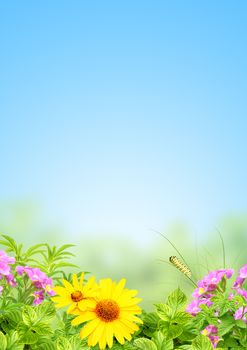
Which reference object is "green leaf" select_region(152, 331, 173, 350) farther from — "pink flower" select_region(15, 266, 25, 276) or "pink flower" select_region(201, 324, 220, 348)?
"pink flower" select_region(15, 266, 25, 276)

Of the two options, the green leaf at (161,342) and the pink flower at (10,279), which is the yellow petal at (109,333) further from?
the pink flower at (10,279)

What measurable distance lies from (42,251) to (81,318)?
133 centimetres

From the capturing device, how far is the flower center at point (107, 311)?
5.53 feet

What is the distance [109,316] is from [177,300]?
408 mm

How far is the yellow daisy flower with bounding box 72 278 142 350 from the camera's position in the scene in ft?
5.42

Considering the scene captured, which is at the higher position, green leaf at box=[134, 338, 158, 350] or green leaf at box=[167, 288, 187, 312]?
green leaf at box=[167, 288, 187, 312]

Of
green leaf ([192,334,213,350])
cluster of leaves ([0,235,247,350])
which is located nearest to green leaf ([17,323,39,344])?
cluster of leaves ([0,235,247,350])

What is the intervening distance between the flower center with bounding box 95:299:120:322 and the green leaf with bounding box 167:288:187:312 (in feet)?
1.17

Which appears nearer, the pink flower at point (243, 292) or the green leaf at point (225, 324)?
the green leaf at point (225, 324)

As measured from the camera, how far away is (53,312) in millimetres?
1928

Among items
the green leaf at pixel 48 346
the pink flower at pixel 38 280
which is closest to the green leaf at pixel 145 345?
the green leaf at pixel 48 346

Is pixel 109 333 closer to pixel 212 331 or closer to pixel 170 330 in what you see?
pixel 170 330

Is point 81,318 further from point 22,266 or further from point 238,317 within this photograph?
point 22,266

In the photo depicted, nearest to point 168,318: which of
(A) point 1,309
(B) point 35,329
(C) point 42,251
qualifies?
(B) point 35,329
